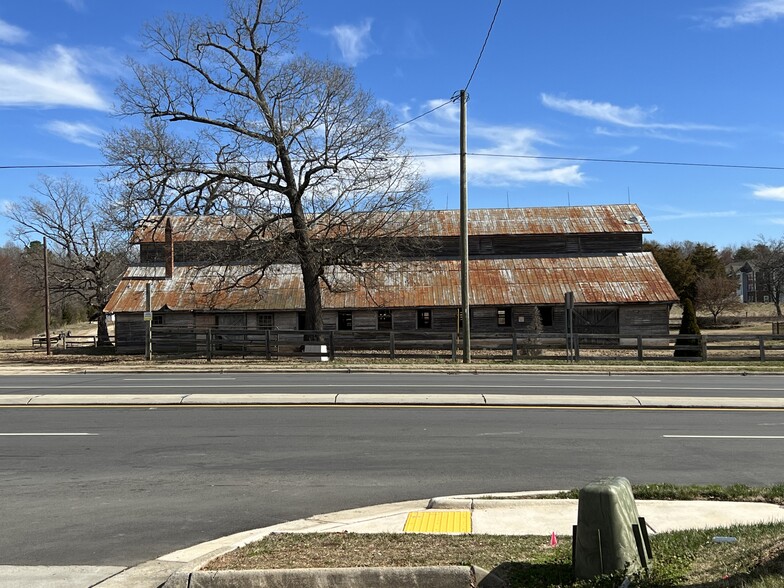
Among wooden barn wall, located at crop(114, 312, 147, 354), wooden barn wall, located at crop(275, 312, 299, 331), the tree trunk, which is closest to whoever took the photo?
wooden barn wall, located at crop(114, 312, 147, 354)

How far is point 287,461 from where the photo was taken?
9391mm

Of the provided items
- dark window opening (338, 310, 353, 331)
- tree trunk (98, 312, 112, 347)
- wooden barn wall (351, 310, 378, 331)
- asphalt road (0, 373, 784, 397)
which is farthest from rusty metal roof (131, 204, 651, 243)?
asphalt road (0, 373, 784, 397)

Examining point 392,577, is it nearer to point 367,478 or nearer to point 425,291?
point 367,478

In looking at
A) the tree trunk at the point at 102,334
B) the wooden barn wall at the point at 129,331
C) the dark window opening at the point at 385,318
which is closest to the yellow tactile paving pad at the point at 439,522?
the dark window opening at the point at 385,318

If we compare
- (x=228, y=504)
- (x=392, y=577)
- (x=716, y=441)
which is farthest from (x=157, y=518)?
(x=716, y=441)

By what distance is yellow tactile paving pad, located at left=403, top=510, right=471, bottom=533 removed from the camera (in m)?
6.29

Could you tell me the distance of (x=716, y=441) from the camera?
34.2 ft

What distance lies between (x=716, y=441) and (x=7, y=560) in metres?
9.48

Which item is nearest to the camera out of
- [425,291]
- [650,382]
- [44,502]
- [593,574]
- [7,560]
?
[593,574]

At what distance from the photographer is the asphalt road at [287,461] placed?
7.02 meters

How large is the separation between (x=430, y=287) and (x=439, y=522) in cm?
3109

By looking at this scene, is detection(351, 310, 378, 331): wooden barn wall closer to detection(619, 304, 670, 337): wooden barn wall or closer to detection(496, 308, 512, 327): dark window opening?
detection(496, 308, 512, 327): dark window opening

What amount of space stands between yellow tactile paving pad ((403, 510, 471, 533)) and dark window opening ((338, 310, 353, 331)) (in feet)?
102

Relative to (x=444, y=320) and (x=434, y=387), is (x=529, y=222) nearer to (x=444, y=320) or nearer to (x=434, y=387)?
(x=444, y=320)
